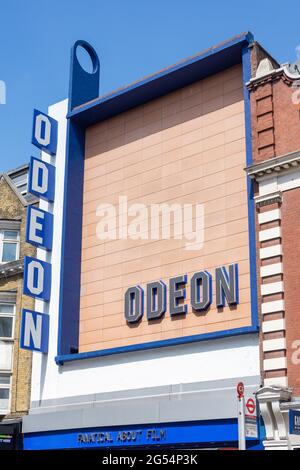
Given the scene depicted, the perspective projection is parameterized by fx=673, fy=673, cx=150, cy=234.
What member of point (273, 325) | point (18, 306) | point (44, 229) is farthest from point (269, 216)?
point (18, 306)

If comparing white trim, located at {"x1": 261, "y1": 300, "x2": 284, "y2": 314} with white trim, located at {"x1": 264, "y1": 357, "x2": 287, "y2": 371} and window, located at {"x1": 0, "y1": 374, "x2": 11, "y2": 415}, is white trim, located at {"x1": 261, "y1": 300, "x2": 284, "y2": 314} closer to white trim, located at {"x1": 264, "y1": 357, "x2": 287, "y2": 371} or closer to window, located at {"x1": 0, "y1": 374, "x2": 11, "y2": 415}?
white trim, located at {"x1": 264, "y1": 357, "x2": 287, "y2": 371}

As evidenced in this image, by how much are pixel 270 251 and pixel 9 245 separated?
15375mm

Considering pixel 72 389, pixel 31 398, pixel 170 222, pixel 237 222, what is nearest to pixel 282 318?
pixel 237 222

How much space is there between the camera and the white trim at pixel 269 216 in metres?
22.6

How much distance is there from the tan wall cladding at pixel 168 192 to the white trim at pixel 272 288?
4.27ft

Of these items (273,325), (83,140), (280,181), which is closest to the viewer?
(273,325)

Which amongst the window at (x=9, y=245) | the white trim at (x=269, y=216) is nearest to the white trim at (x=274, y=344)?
the white trim at (x=269, y=216)

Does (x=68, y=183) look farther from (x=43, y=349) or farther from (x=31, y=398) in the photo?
(x=31, y=398)

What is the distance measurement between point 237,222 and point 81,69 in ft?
40.0

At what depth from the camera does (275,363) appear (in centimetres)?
2112

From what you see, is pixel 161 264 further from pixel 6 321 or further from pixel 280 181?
pixel 6 321

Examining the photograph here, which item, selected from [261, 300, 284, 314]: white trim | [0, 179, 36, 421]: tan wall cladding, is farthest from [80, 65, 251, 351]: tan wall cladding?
[0, 179, 36, 421]: tan wall cladding

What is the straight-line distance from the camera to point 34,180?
29969mm

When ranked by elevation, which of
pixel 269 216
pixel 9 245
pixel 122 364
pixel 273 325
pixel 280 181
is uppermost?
pixel 9 245
